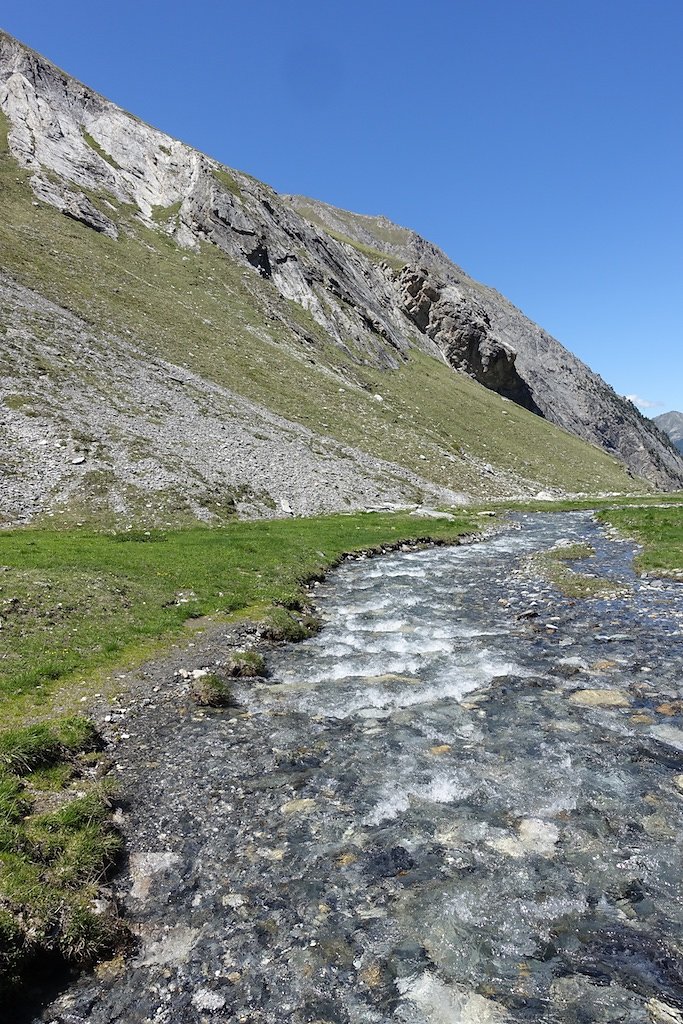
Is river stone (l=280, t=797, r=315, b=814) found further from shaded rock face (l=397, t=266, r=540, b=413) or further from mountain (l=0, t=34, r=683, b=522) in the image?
shaded rock face (l=397, t=266, r=540, b=413)

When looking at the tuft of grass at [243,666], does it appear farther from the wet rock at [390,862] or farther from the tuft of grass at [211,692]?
the wet rock at [390,862]

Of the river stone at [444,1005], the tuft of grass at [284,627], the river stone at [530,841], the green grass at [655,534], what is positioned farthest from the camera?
the green grass at [655,534]

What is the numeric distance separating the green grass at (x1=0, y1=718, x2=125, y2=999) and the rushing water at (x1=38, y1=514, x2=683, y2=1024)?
543 millimetres

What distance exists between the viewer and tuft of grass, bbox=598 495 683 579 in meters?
27.8

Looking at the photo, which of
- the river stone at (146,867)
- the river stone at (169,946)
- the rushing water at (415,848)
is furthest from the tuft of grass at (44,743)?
the river stone at (169,946)

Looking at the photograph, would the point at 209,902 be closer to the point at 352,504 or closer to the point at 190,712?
the point at 190,712

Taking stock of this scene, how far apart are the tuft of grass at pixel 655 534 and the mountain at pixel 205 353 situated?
1814cm

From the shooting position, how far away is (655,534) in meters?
35.8

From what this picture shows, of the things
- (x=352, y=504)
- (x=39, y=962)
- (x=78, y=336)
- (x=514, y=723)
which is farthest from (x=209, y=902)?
(x=78, y=336)

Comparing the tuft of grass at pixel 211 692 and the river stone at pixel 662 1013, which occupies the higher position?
A: the river stone at pixel 662 1013

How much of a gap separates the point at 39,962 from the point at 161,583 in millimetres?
16586

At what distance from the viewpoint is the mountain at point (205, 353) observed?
4475cm

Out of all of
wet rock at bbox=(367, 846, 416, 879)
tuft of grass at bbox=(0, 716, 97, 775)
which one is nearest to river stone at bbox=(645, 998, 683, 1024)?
wet rock at bbox=(367, 846, 416, 879)

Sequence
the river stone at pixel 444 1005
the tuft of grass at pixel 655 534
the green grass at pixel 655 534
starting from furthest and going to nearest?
1. the green grass at pixel 655 534
2. the tuft of grass at pixel 655 534
3. the river stone at pixel 444 1005
